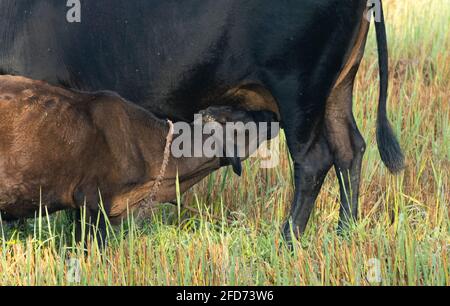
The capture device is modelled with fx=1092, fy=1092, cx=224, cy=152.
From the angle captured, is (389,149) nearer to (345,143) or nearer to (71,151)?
(345,143)

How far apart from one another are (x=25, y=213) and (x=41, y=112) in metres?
0.54

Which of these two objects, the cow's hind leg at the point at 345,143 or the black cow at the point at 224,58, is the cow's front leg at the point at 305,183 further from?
the cow's hind leg at the point at 345,143

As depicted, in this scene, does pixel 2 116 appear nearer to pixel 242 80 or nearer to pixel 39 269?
pixel 39 269

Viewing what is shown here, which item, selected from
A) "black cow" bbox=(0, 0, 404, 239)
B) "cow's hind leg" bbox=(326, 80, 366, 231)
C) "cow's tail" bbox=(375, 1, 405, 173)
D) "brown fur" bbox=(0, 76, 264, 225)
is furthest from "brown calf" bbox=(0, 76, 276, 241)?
"cow's tail" bbox=(375, 1, 405, 173)

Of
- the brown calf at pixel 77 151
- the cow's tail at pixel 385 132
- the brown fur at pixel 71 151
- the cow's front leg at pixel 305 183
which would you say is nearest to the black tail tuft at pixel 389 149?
the cow's tail at pixel 385 132

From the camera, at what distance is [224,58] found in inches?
235

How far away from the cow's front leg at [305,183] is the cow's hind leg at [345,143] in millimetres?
176

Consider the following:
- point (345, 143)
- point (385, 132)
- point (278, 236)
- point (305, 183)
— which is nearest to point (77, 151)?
point (278, 236)

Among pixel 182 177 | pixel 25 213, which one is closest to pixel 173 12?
pixel 182 177

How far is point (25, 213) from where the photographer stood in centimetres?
570

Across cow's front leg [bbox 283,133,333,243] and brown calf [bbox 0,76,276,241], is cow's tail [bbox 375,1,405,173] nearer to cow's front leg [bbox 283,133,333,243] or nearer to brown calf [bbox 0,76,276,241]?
cow's front leg [bbox 283,133,333,243]

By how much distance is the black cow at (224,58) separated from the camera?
19.5 ft

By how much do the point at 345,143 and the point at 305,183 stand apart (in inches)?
15.1

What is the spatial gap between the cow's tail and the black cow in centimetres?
7
